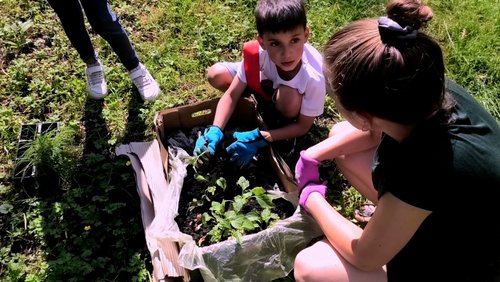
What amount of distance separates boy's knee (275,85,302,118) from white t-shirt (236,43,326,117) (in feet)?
0.07

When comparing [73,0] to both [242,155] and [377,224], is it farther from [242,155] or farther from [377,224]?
[377,224]

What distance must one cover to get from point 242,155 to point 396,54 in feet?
3.72

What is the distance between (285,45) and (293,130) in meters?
0.45

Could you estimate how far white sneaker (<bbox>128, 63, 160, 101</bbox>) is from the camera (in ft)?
8.93

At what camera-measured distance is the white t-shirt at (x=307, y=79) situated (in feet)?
7.78

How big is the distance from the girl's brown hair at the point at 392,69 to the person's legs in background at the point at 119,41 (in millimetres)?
1453

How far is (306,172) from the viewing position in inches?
81.8

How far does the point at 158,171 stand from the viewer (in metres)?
2.31

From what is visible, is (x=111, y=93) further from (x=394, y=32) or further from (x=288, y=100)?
(x=394, y=32)

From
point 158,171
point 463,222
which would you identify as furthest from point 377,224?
point 158,171

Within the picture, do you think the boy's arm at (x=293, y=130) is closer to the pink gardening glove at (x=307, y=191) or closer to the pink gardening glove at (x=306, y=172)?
the pink gardening glove at (x=306, y=172)

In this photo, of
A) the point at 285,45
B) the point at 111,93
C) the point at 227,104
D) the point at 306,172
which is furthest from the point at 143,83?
the point at 306,172

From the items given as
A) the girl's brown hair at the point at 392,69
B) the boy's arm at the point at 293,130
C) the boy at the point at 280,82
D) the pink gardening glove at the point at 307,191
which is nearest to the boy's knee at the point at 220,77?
the boy at the point at 280,82

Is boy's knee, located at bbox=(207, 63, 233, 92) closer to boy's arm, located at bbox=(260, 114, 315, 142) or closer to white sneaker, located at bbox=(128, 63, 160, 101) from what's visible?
white sneaker, located at bbox=(128, 63, 160, 101)
